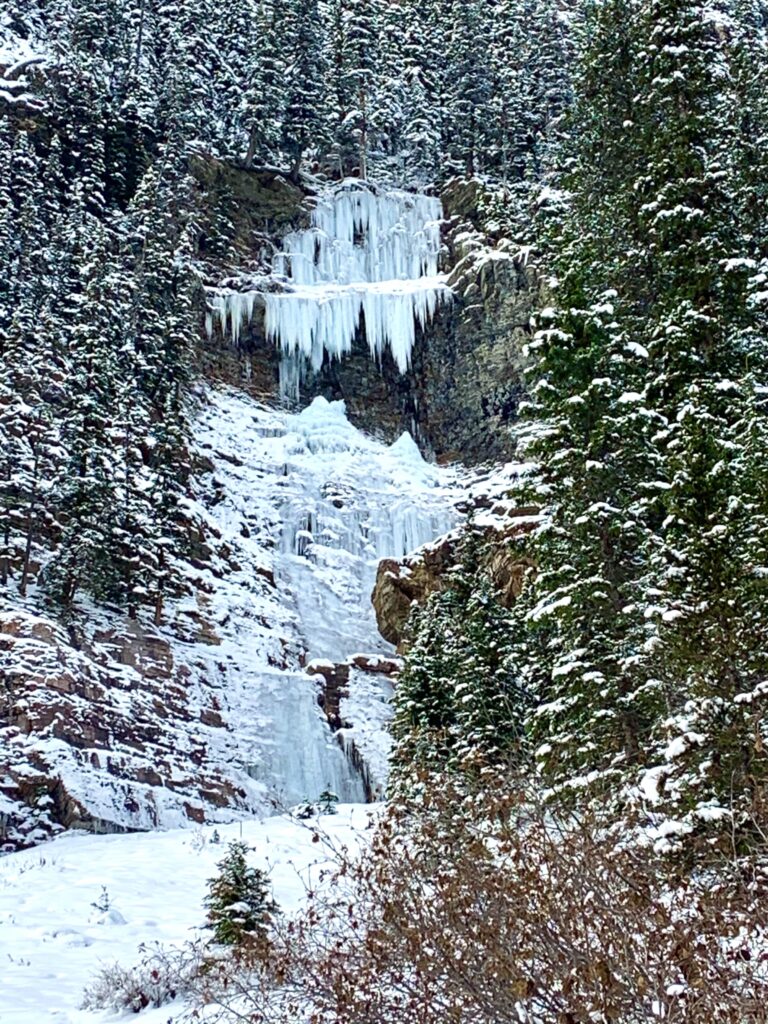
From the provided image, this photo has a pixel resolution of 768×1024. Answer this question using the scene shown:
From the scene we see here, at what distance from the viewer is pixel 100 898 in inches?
405

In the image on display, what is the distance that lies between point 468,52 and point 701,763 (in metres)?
46.9

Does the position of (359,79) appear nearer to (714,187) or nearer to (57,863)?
(714,187)

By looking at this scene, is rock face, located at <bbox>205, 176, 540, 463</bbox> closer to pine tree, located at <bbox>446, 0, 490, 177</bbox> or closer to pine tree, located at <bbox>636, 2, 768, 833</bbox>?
pine tree, located at <bbox>446, 0, 490, 177</bbox>

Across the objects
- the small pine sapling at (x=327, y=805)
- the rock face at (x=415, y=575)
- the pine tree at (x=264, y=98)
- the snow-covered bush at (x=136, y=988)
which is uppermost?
the pine tree at (x=264, y=98)

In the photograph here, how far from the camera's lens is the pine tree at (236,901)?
7.82m

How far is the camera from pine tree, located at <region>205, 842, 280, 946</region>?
782 cm

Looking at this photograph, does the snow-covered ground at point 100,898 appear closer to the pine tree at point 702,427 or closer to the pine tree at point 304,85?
the pine tree at point 702,427

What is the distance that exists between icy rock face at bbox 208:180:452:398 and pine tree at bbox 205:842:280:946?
31.7 m

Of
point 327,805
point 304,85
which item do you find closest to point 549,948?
point 327,805

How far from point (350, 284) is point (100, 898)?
34440mm

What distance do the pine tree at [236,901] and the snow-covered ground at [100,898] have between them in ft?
1.68

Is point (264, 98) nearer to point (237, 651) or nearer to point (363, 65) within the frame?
point (363, 65)

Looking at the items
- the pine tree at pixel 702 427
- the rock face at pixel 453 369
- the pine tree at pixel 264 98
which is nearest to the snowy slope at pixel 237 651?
the rock face at pixel 453 369

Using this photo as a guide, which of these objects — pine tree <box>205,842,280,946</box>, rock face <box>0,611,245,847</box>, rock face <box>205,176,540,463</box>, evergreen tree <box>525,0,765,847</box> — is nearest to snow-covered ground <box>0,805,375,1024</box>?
pine tree <box>205,842,280,946</box>
